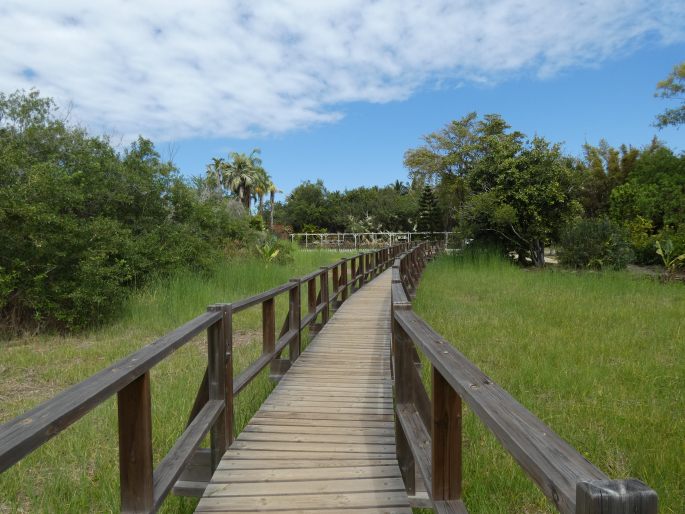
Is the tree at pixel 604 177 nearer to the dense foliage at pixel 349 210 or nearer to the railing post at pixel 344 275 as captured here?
the dense foliage at pixel 349 210

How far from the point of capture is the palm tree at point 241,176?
57.3 m

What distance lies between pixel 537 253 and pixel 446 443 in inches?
853

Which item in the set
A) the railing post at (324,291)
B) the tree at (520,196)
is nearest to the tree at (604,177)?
the tree at (520,196)

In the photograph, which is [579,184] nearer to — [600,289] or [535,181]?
[535,181]

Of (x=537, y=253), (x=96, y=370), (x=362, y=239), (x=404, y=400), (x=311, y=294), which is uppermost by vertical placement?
(x=362, y=239)

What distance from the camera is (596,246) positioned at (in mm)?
18984

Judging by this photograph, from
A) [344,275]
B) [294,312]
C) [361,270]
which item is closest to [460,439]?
[294,312]

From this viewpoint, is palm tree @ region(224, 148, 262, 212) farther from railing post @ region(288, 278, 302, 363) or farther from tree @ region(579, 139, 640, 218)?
railing post @ region(288, 278, 302, 363)

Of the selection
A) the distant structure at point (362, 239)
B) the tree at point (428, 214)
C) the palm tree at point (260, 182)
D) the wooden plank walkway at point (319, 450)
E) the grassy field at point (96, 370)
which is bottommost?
the grassy field at point (96, 370)

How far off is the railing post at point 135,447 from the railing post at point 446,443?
1.24 metres

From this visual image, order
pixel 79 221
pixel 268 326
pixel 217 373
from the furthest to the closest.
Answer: pixel 79 221, pixel 268 326, pixel 217 373

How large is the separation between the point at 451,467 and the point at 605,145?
162 feet

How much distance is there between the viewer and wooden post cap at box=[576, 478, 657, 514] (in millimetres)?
949

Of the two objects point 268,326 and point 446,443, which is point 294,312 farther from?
point 446,443
